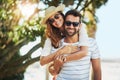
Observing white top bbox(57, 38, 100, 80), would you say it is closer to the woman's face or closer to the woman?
the woman

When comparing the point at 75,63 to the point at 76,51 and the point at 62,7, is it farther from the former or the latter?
the point at 62,7

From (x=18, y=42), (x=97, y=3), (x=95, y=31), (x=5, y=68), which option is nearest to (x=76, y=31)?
(x=95, y=31)

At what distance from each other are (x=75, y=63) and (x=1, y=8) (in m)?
1.71

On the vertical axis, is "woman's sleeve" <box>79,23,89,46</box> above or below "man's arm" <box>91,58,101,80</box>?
above

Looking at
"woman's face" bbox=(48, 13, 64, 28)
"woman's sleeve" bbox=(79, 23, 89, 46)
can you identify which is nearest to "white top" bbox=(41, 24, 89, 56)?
"woman's sleeve" bbox=(79, 23, 89, 46)

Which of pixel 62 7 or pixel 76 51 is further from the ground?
pixel 62 7

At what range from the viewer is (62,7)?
14.9ft

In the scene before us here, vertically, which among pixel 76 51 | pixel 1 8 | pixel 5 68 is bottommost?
pixel 5 68

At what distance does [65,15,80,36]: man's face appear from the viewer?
4.43 m

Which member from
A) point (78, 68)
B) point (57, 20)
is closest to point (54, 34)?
point (57, 20)

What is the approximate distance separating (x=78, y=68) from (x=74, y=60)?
0.08 metres

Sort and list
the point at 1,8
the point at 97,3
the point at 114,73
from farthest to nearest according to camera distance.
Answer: the point at 1,8
the point at 97,3
the point at 114,73

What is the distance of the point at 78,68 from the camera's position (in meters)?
4.42

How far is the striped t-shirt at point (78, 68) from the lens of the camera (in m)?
4.42
